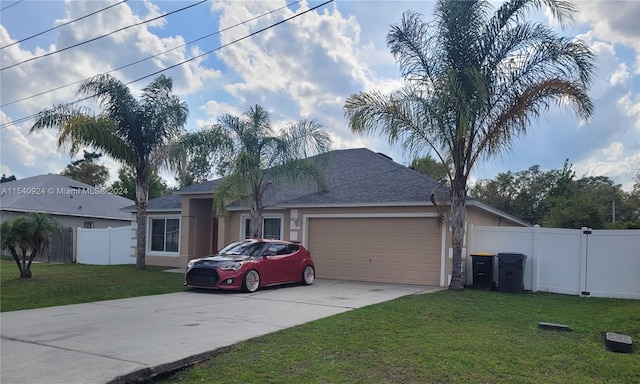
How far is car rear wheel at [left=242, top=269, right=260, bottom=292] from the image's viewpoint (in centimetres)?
1283

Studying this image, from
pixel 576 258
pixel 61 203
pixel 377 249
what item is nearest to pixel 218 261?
pixel 377 249

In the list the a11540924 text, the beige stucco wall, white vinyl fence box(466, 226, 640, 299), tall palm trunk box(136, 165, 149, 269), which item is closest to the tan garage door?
the beige stucco wall

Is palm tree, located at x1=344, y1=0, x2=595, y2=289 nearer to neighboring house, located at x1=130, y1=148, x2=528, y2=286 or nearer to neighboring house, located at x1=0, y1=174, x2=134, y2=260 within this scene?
neighboring house, located at x1=130, y1=148, x2=528, y2=286

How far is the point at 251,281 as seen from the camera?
42.7 feet

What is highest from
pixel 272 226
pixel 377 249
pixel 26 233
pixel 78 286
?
pixel 272 226

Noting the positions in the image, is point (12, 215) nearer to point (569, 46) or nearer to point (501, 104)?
point (501, 104)

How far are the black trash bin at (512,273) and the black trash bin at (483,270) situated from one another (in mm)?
413

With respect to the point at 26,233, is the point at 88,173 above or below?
above

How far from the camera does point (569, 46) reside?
12.6 metres

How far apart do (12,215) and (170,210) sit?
12749mm

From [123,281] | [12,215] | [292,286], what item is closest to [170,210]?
[123,281]

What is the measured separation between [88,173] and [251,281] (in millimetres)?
45559

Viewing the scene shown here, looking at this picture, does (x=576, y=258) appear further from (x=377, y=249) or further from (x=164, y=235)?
(x=164, y=235)

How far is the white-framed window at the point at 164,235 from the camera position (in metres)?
22.1
